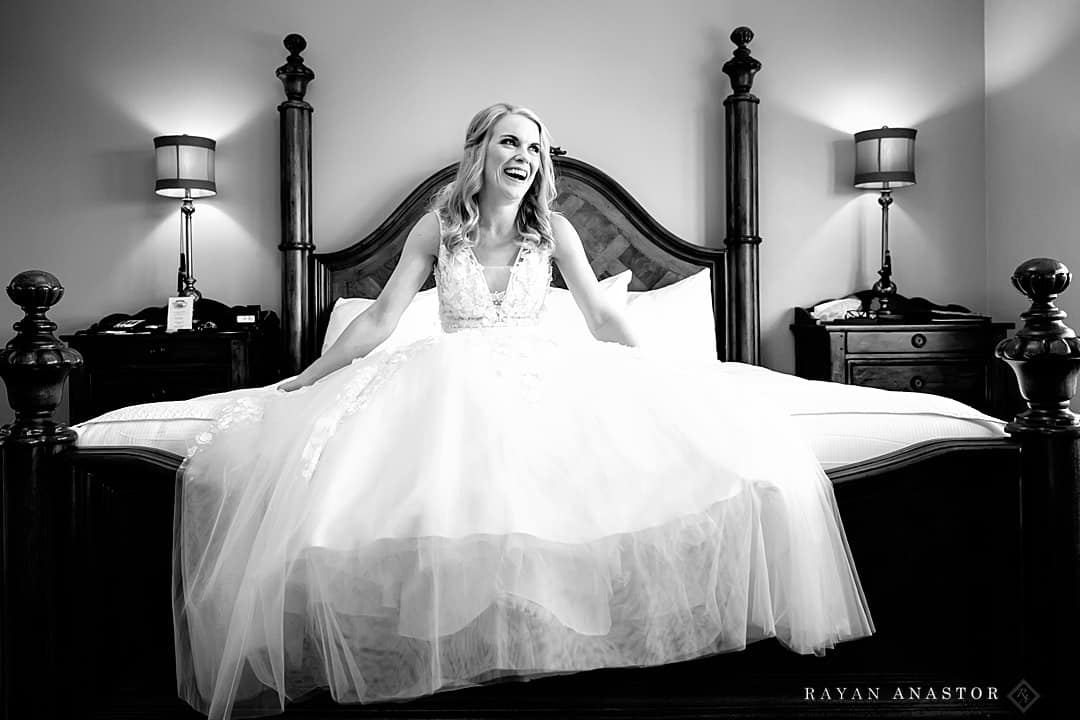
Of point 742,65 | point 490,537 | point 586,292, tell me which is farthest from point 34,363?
point 742,65

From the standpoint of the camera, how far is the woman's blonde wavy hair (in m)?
2.37

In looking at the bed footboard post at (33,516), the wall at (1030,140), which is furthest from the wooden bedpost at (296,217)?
the wall at (1030,140)

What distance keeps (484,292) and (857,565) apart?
1.12 meters

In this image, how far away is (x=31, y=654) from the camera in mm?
1729

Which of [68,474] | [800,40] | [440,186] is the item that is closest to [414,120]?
[440,186]

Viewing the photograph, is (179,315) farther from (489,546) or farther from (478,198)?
(489,546)

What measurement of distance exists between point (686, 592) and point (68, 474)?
1289mm

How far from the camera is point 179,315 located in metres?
3.90

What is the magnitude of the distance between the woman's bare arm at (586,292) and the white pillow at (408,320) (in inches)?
36.7

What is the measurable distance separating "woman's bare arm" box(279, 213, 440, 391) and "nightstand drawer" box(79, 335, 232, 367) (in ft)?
5.65

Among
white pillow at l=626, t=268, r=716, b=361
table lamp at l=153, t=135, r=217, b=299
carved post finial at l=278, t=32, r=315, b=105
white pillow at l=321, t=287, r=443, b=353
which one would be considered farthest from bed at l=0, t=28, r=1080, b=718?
carved post finial at l=278, t=32, r=315, b=105

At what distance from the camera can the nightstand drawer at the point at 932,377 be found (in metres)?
3.81

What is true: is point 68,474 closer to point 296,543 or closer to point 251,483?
point 251,483
